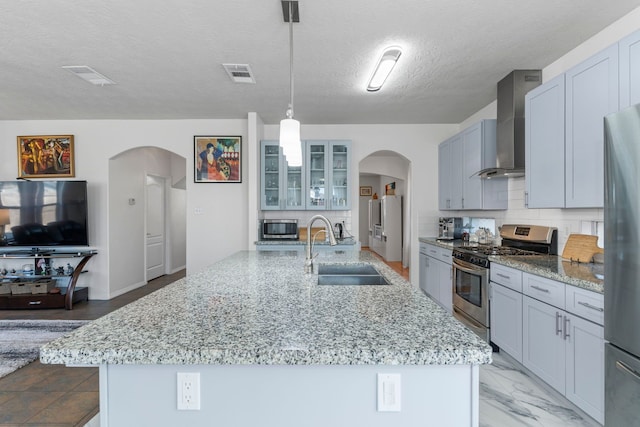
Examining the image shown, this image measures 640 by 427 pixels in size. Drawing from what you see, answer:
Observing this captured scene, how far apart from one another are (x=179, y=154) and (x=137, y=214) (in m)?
1.59

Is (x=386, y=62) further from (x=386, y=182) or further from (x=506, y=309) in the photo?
(x=386, y=182)

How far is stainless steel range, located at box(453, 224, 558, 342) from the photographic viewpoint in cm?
305

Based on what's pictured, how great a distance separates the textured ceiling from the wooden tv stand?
1.90 metres

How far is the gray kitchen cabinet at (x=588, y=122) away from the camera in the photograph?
2080 millimetres

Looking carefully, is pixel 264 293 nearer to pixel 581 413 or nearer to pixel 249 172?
pixel 581 413

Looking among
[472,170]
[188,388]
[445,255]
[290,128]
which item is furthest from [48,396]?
[472,170]

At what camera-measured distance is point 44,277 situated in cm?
458

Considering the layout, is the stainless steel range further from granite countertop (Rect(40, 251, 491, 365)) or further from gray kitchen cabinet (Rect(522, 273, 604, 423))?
granite countertop (Rect(40, 251, 491, 365))

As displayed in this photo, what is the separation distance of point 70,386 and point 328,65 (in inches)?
129

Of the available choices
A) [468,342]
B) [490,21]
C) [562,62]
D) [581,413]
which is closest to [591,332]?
[581,413]

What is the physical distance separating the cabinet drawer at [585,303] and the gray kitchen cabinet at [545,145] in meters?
0.78

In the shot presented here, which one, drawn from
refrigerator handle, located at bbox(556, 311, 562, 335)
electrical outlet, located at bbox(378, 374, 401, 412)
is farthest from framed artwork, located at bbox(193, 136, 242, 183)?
electrical outlet, located at bbox(378, 374, 401, 412)

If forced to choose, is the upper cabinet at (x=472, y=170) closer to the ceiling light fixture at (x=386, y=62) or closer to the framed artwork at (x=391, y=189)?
the ceiling light fixture at (x=386, y=62)

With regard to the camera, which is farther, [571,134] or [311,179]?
[311,179]
